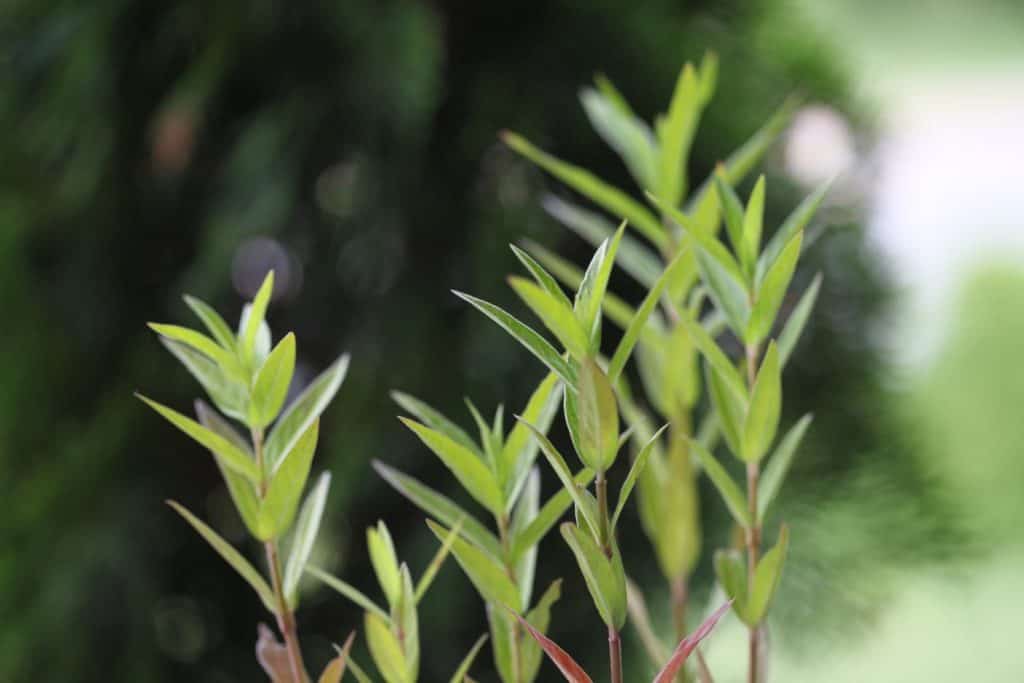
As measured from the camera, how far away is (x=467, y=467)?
5.6 inches

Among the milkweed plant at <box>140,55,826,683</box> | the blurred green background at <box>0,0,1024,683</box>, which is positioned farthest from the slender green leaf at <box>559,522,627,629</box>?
the blurred green background at <box>0,0,1024,683</box>

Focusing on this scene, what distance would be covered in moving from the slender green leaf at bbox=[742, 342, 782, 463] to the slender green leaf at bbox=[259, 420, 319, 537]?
6 centimetres

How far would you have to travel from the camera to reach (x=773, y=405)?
0.15 metres

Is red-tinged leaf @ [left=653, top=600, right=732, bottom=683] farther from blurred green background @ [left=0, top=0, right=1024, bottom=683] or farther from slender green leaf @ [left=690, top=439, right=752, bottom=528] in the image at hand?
blurred green background @ [left=0, top=0, right=1024, bottom=683]

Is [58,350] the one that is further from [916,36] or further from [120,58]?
[916,36]

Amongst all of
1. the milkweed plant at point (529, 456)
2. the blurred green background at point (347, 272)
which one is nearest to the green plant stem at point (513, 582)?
the milkweed plant at point (529, 456)

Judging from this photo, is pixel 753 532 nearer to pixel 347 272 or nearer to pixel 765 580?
pixel 765 580

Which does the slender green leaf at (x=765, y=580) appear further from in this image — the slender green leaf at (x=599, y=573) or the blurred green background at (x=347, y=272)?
the blurred green background at (x=347, y=272)

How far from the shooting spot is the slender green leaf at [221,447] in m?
0.14

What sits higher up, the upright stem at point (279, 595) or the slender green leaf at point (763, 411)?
the slender green leaf at point (763, 411)

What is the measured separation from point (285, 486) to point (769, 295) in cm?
7

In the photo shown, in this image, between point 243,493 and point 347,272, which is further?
point 347,272

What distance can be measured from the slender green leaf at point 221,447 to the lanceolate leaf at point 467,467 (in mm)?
21

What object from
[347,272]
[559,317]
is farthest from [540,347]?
[347,272]
